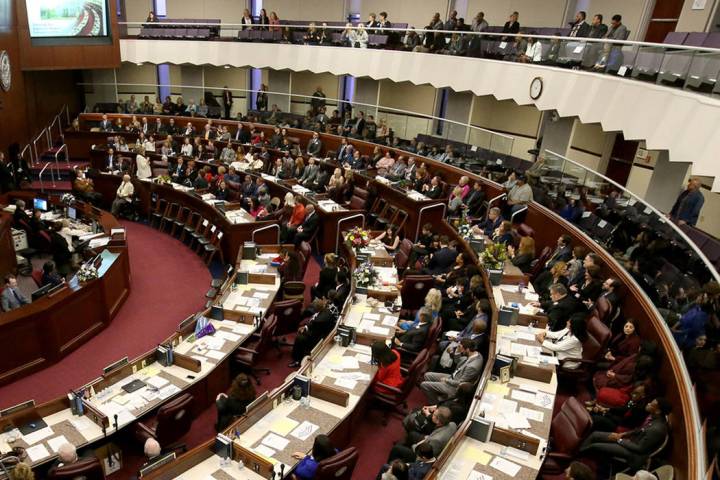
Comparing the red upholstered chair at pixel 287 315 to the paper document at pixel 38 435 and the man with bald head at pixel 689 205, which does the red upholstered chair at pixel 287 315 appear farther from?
the man with bald head at pixel 689 205

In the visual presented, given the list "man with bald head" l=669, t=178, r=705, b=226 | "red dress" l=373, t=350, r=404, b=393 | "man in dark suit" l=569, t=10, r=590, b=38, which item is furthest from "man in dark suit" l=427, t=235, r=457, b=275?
"man in dark suit" l=569, t=10, r=590, b=38

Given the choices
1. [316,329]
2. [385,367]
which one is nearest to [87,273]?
[316,329]

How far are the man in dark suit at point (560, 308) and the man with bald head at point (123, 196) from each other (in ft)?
39.4

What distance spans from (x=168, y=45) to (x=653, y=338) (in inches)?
819

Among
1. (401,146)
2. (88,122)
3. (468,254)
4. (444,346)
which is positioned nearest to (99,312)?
(444,346)

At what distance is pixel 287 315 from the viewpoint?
8750 mm

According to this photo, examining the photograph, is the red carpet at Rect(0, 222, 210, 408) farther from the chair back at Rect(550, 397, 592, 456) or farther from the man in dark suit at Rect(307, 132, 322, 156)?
the chair back at Rect(550, 397, 592, 456)

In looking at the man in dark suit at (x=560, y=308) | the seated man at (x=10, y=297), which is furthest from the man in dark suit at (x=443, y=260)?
the seated man at (x=10, y=297)

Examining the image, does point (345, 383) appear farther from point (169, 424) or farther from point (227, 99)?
point (227, 99)

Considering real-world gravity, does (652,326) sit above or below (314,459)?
above

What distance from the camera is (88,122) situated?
20.7m

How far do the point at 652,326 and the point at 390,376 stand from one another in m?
3.48

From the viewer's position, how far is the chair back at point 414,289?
937 cm

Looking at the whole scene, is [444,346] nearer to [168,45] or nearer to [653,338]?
[653,338]
